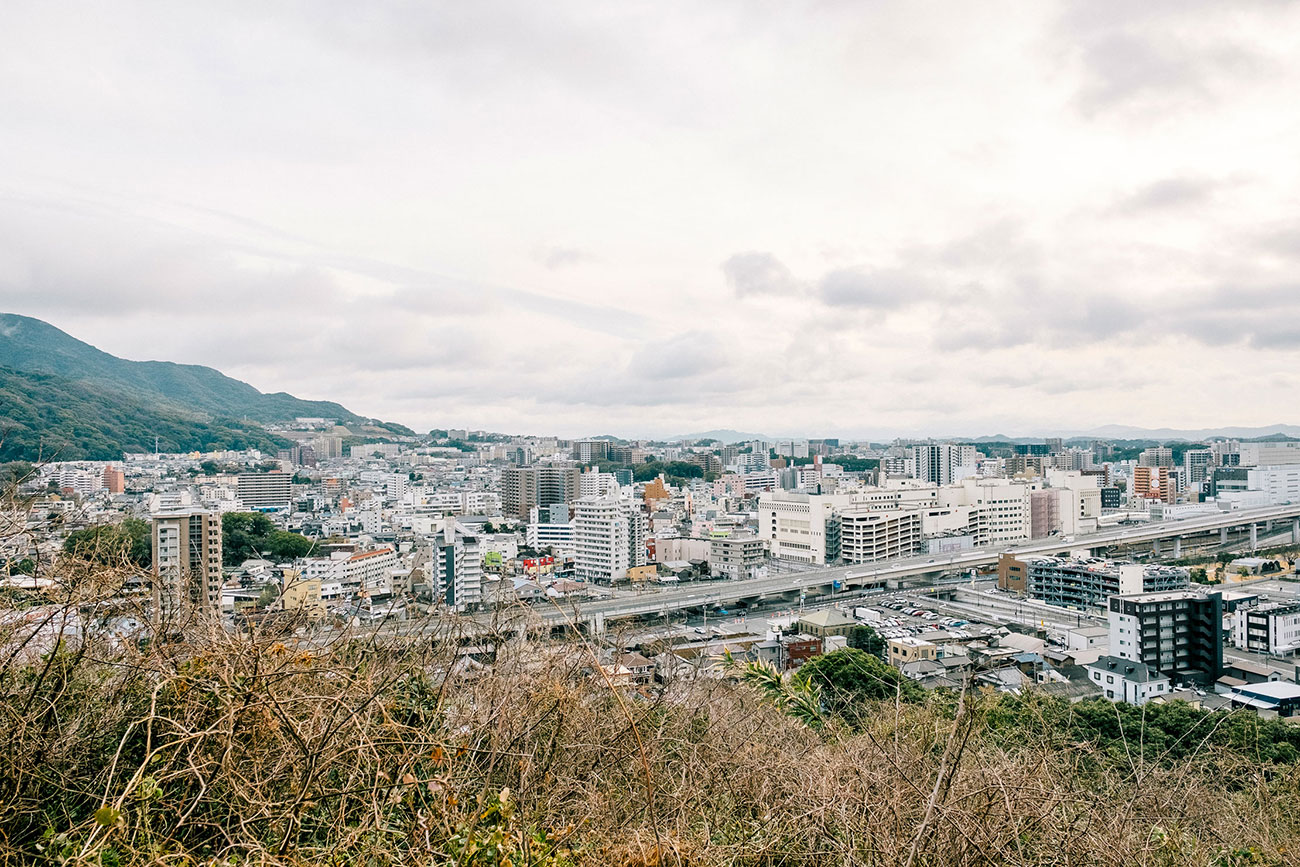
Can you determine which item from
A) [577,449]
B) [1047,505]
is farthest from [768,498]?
[577,449]

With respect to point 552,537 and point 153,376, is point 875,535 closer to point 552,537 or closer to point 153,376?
point 552,537

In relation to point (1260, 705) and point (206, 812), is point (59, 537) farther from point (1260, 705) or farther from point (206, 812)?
point (1260, 705)

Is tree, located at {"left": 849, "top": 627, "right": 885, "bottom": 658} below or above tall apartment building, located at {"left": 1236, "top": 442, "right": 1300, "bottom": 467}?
below

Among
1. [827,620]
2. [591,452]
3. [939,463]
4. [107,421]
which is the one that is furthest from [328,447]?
[827,620]

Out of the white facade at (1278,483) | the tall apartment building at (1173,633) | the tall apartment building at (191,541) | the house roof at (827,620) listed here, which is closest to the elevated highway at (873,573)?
the house roof at (827,620)

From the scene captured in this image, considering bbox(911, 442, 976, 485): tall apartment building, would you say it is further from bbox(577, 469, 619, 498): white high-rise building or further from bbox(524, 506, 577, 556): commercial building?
bbox(524, 506, 577, 556): commercial building

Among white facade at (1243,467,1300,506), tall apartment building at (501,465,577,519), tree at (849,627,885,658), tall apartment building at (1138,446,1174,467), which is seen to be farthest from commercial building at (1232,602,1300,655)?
tall apartment building at (1138,446,1174,467)
